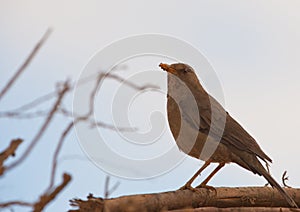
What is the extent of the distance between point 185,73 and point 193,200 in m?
1.61

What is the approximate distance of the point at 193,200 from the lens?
3.08 m

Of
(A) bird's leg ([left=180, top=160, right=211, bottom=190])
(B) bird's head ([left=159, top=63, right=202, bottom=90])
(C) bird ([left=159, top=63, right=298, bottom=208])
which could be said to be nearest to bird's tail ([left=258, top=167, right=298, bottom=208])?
(C) bird ([left=159, top=63, right=298, bottom=208])

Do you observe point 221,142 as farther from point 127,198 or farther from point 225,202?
point 127,198

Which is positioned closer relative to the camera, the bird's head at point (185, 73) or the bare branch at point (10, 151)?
the bare branch at point (10, 151)

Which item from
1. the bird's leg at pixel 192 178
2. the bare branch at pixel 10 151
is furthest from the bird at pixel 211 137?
the bare branch at pixel 10 151

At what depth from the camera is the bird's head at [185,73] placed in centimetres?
434

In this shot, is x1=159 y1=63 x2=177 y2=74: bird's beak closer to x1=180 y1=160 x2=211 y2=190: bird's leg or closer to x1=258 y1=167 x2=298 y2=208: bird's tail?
x1=180 y1=160 x2=211 y2=190: bird's leg

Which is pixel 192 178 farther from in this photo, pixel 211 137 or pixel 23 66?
pixel 23 66

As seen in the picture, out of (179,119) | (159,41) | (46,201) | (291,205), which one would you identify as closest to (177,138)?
(179,119)

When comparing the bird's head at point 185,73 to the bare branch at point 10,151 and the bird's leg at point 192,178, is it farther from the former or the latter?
Result: the bare branch at point 10,151

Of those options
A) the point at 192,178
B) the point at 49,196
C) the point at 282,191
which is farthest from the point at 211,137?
the point at 49,196

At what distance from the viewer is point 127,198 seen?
2.42 meters

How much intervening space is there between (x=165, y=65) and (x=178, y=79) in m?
0.25

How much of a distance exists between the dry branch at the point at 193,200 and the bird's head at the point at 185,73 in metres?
1.33
